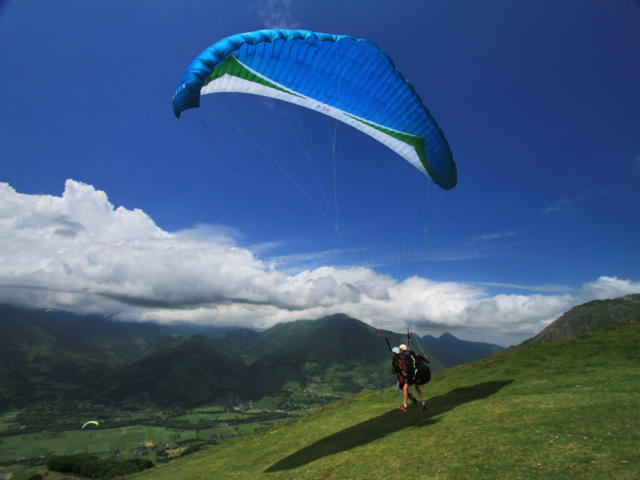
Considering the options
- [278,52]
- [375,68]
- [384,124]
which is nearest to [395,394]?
[384,124]

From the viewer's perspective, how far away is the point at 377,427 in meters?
12.8

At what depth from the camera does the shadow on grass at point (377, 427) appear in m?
11.1

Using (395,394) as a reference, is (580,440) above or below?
above

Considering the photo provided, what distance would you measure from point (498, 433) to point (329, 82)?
1433 centimetres

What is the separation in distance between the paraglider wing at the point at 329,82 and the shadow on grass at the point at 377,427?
11.0 m

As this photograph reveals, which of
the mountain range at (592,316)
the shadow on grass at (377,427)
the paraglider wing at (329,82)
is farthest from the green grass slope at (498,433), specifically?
the mountain range at (592,316)

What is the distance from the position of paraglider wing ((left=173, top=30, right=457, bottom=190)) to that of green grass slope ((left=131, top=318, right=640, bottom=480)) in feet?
36.0

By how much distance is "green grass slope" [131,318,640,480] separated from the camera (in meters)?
6.39

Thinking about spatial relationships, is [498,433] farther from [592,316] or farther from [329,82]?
[592,316]

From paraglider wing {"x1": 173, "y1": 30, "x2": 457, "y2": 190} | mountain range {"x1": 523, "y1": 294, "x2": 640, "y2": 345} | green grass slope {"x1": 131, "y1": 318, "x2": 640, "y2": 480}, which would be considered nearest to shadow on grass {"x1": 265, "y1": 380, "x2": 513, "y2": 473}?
green grass slope {"x1": 131, "y1": 318, "x2": 640, "y2": 480}

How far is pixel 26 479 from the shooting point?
4088cm

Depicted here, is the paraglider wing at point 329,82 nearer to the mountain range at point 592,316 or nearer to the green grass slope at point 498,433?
the green grass slope at point 498,433

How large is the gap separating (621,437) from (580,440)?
80 cm

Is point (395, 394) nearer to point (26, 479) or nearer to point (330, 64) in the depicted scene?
point (330, 64)
